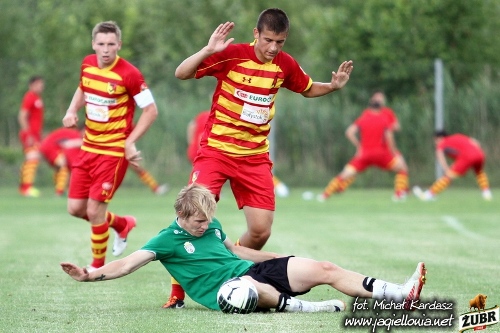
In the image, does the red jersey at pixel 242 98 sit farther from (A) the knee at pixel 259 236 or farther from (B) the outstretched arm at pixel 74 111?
(B) the outstretched arm at pixel 74 111

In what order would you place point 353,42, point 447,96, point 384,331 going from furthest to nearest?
point 353,42 < point 447,96 < point 384,331

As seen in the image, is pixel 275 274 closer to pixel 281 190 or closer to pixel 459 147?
pixel 459 147

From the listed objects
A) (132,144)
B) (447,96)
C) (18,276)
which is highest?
(447,96)

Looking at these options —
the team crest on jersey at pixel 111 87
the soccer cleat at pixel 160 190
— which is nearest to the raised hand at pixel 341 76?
the team crest on jersey at pixel 111 87

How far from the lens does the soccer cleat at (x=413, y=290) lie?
7.42 m

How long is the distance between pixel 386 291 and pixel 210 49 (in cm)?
227

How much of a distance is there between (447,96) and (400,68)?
1972mm

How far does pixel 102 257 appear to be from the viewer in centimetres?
1063

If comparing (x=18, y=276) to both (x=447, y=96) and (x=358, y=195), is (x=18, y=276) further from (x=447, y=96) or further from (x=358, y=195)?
(x=447, y=96)

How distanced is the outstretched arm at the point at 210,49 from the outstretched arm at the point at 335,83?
106 centimetres

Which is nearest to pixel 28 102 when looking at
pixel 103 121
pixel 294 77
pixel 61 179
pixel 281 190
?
pixel 61 179

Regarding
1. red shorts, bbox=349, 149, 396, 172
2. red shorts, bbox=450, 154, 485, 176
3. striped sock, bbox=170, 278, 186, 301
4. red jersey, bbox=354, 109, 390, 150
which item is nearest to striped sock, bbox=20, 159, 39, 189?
red shorts, bbox=349, 149, 396, 172

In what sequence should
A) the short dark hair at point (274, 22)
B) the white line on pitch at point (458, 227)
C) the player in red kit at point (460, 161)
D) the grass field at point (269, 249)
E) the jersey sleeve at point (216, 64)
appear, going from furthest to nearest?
1. the player in red kit at point (460, 161)
2. the white line on pitch at point (458, 227)
3. the jersey sleeve at point (216, 64)
4. the short dark hair at point (274, 22)
5. the grass field at point (269, 249)

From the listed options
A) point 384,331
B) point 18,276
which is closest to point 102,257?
point 18,276
